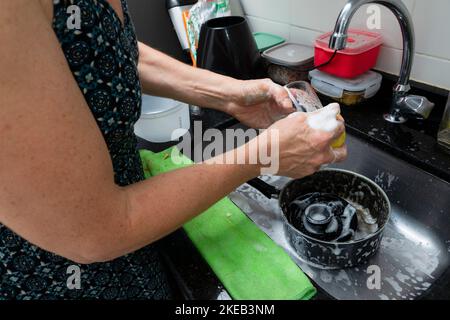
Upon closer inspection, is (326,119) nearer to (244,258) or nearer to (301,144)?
(301,144)

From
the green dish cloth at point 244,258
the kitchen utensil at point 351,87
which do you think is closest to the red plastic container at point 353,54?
the kitchen utensil at point 351,87

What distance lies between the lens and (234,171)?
49 centimetres

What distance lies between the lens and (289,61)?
3.14 feet

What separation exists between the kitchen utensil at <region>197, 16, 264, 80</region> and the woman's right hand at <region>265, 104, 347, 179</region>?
443 millimetres

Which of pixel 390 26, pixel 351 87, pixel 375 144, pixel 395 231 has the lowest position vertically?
pixel 395 231

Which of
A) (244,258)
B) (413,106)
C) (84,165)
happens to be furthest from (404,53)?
(84,165)

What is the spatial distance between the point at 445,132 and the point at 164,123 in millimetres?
637

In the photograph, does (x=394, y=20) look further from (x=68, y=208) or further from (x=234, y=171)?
(x=68, y=208)

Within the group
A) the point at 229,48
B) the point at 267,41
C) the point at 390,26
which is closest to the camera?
the point at 390,26

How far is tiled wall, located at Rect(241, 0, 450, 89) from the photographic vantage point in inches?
29.1

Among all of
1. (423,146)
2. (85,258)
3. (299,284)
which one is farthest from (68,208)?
(423,146)

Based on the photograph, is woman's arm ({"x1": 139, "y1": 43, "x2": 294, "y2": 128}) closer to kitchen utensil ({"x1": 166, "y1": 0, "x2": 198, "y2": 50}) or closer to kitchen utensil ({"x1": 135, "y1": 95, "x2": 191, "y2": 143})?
kitchen utensil ({"x1": 135, "y1": 95, "x2": 191, "y2": 143})

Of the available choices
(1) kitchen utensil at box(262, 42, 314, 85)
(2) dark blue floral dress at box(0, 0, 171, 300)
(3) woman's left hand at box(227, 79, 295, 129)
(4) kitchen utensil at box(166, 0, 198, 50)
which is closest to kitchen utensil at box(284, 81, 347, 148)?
(3) woman's left hand at box(227, 79, 295, 129)

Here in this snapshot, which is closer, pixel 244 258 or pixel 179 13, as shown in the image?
pixel 244 258
